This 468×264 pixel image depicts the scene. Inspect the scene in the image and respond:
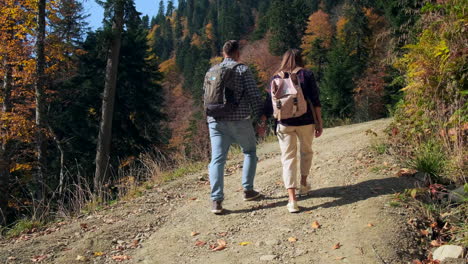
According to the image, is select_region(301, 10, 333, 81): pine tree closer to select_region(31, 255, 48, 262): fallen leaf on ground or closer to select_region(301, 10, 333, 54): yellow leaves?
select_region(301, 10, 333, 54): yellow leaves

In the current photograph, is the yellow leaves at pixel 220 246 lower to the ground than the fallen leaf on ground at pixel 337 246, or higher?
lower

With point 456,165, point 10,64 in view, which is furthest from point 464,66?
point 10,64

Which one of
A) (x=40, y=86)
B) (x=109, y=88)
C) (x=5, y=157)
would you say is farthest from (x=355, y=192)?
(x=5, y=157)

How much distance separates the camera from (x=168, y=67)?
8188cm

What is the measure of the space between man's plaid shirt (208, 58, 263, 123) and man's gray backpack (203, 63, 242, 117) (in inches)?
2.3

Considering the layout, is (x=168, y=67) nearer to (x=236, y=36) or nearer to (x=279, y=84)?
(x=236, y=36)

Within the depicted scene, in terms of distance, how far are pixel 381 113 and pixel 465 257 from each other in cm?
2858

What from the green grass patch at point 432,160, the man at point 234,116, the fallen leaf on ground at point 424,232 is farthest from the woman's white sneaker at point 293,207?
the green grass patch at point 432,160

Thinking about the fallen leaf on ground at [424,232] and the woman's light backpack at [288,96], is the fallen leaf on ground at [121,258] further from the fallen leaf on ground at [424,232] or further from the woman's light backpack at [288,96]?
the fallen leaf on ground at [424,232]

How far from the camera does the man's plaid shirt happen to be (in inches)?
178

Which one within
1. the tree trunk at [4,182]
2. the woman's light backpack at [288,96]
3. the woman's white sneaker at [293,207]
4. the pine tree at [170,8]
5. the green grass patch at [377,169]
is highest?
the pine tree at [170,8]

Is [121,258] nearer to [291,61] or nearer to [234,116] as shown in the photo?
[234,116]

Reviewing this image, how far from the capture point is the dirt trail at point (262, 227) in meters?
3.64

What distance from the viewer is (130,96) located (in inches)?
853
